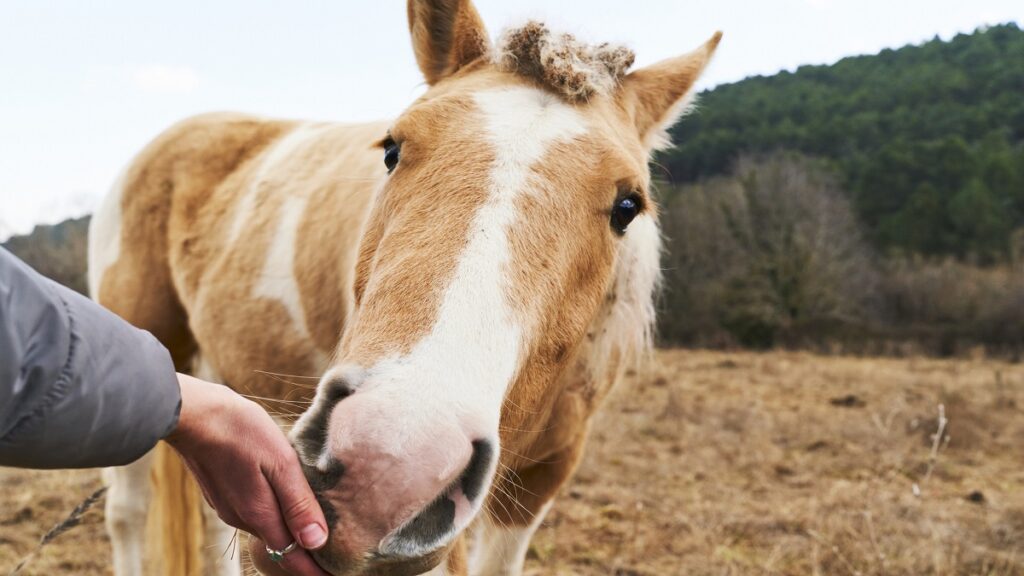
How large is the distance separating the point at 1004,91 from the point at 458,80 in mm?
54971

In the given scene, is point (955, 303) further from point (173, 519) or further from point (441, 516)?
point (441, 516)

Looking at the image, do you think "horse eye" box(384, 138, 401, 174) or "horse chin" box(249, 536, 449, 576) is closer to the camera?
"horse chin" box(249, 536, 449, 576)

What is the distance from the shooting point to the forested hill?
36219 mm

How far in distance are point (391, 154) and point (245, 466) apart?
4.06 ft

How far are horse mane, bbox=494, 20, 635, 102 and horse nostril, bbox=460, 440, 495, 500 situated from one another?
50.4 inches

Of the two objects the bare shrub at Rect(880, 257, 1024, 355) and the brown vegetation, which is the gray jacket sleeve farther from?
the bare shrub at Rect(880, 257, 1024, 355)

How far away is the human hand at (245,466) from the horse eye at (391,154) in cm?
111

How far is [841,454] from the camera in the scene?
26.2 ft

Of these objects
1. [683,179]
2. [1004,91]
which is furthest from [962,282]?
[1004,91]

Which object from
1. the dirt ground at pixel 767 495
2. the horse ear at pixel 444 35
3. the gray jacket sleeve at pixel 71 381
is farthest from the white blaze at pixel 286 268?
the dirt ground at pixel 767 495

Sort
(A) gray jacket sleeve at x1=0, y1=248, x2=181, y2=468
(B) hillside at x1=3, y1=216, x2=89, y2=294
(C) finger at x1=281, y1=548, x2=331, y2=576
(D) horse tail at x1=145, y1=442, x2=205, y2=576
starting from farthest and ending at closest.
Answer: (B) hillside at x1=3, y1=216, x2=89, y2=294, (D) horse tail at x1=145, y1=442, x2=205, y2=576, (C) finger at x1=281, y1=548, x2=331, y2=576, (A) gray jacket sleeve at x1=0, y1=248, x2=181, y2=468

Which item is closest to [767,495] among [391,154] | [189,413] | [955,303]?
[391,154]

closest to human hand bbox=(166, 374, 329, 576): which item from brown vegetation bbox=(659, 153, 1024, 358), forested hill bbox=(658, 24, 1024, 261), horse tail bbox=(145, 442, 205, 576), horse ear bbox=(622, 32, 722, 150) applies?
horse ear bbox=(622, 32, 722, 150)

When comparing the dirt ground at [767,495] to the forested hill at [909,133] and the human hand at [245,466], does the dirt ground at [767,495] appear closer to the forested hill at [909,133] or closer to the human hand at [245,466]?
the human hand at [245,466]
